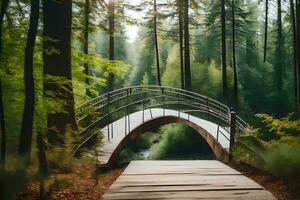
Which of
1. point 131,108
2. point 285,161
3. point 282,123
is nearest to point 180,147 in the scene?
point 131,108

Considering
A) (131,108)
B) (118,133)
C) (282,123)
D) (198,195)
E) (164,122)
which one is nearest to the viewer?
(198,195)

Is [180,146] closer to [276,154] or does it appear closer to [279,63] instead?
[279,63]

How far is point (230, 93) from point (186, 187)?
84.8ft

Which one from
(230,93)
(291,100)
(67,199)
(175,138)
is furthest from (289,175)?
(291,100)

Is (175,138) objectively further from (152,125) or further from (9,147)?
(9,147)

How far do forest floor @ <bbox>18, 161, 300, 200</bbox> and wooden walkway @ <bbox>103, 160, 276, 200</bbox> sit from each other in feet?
1.17

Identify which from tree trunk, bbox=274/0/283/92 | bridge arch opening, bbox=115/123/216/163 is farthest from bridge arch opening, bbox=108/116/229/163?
tree trunk, bbox=274/0/283/92

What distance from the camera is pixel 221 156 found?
36.9 feet

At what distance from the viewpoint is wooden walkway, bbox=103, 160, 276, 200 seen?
5.44 metres

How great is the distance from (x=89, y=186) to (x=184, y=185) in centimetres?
164

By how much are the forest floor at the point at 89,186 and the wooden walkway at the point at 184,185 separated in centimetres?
36

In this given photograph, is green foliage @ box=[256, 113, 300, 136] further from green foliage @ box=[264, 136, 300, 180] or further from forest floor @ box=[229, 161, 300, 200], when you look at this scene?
forest floor @ box=[229, 161, 300, 200]

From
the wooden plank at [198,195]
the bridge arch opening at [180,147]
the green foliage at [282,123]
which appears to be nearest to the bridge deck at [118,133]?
the green foliage at [282,123]

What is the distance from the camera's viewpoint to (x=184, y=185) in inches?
240
